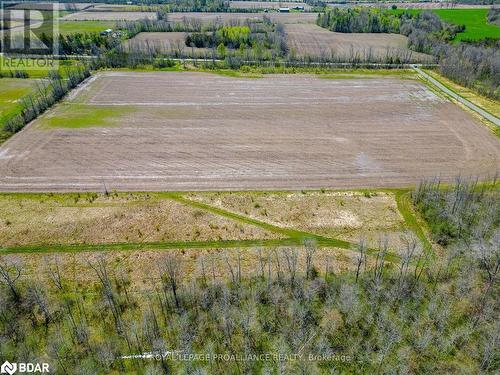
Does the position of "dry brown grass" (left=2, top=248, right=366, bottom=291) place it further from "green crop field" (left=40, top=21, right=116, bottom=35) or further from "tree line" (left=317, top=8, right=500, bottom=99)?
"green crop field" (left=40, top=21, right=116, bottom=35)

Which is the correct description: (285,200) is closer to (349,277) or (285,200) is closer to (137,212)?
(349,277)

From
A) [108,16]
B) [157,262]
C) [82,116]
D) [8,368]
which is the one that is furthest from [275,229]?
[108,16]

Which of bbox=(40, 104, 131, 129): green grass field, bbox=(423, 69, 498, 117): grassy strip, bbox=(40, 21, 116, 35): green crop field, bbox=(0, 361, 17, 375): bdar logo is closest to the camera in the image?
bbox=(0, 361, 17, 375): bdar logo

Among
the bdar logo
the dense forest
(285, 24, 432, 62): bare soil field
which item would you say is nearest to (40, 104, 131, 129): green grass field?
the dense forest

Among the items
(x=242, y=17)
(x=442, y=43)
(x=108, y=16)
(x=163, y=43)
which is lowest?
(x=163, y=43)

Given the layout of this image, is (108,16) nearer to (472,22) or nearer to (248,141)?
(248,141)

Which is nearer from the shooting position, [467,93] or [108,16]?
[467,93]
